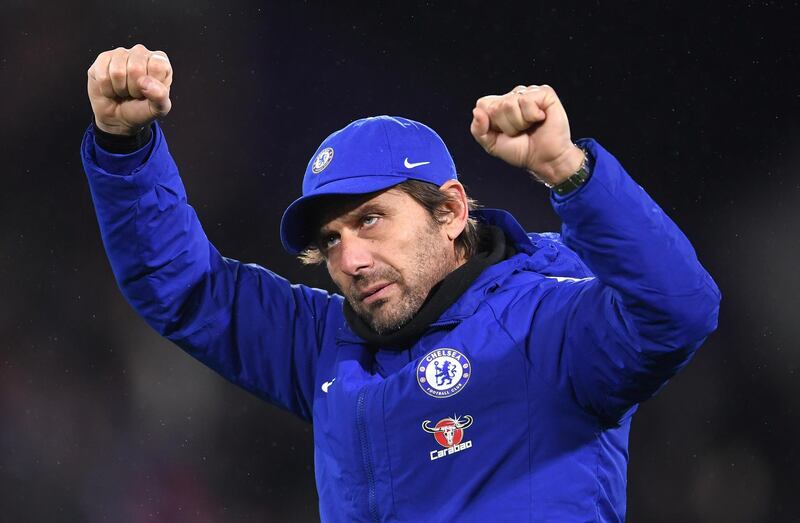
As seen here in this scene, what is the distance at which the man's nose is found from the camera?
145cm

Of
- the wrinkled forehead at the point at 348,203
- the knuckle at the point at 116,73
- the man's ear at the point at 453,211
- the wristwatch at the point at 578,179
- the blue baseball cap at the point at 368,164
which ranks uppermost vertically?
the knuckle at the point at 116,73

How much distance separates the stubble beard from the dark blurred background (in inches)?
45.5

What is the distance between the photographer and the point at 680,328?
3.63 feet

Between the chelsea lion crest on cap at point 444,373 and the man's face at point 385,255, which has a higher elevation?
the man's face at point 385,255

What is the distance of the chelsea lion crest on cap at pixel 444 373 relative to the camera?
1342 millimetres

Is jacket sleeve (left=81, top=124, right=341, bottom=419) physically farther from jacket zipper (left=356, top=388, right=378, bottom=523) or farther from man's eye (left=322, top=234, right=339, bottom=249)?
jacket zipper (left=356, top=388, right=378, bottom=523)

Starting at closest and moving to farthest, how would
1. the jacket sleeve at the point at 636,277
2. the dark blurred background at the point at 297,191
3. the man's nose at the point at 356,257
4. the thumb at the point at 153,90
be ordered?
the jacket sleeve at the point at 636,277, the thumb at the point at 153,90, the man's nose at the point at 356,257, the dark blurred background at the point at 297,191

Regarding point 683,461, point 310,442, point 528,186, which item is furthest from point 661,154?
point 310,442

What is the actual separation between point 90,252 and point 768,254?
175 cm

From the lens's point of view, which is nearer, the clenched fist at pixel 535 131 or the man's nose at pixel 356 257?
the clenched fist at pixel 535 131

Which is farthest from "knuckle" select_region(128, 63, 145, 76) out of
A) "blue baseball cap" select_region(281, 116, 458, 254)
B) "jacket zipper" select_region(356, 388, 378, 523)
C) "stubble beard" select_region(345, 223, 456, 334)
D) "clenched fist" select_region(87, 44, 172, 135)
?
"jacket zipper" select_region(356, 388, 378, 523)

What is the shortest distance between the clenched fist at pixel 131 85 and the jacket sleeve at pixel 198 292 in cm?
9

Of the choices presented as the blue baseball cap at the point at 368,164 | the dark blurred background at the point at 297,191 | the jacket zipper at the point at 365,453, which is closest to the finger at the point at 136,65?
the blue baseball cap at the point at 368,164

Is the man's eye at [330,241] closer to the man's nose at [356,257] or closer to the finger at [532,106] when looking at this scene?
the man's nose at [356,257]
